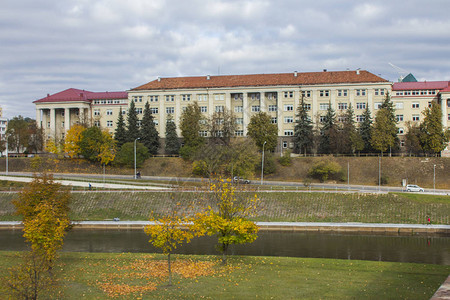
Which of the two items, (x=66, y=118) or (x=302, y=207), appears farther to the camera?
(x=66, y=118)

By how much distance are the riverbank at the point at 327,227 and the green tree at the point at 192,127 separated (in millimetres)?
30379

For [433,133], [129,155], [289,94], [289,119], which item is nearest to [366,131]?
[433,133]

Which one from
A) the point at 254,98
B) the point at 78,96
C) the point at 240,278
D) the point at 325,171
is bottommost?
the point at 240,278

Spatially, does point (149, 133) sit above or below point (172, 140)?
above

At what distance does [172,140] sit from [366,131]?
31.0 metres

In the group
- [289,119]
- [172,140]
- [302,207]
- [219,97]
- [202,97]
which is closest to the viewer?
[302,207]

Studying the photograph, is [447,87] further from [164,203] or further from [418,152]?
[164,203]

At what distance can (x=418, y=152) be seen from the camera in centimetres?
7219

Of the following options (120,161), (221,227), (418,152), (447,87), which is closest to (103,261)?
(221,227)

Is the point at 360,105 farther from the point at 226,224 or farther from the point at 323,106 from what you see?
the point at 226,224

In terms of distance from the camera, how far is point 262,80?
3226 inches

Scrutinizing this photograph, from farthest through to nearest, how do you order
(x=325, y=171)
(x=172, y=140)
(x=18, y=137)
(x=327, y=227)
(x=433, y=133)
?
(x=18, y=137) < (x=172, y=140) < (x=433, y=133) < (x=325, y=171) < (x=327, y=227)

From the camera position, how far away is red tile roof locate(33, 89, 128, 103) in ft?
294

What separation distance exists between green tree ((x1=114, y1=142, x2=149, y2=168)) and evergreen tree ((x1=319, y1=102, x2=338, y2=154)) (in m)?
27.5
